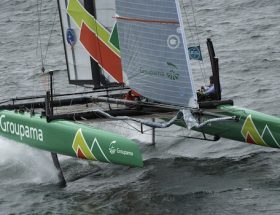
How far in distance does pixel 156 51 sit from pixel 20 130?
9.84ft

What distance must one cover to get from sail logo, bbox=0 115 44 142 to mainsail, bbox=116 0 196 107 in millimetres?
1791

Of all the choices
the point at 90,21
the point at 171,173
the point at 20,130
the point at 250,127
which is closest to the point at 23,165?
the point at 20,130

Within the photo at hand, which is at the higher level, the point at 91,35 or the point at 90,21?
the point at 90,21

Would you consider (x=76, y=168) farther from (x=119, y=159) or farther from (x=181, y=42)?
(x=181, y=42)

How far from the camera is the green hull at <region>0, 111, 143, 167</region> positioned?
1116 cm

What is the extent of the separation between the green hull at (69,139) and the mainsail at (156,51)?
1.21 metres

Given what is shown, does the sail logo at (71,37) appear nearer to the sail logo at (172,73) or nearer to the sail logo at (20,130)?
the sail logo at (20,130)

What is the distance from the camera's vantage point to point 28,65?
22234mm

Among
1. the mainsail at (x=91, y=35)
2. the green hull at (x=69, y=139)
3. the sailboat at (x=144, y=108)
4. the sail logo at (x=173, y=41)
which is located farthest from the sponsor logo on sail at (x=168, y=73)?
the mainsail at (x=91, y=35)

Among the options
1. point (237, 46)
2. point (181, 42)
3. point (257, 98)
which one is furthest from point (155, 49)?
point (237, 46)

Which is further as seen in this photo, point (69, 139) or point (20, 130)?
point (20, 130)

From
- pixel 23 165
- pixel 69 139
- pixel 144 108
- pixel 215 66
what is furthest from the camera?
pixel 23 165

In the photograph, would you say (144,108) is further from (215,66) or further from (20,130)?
(20,130)

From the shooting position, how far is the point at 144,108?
12727 mm
